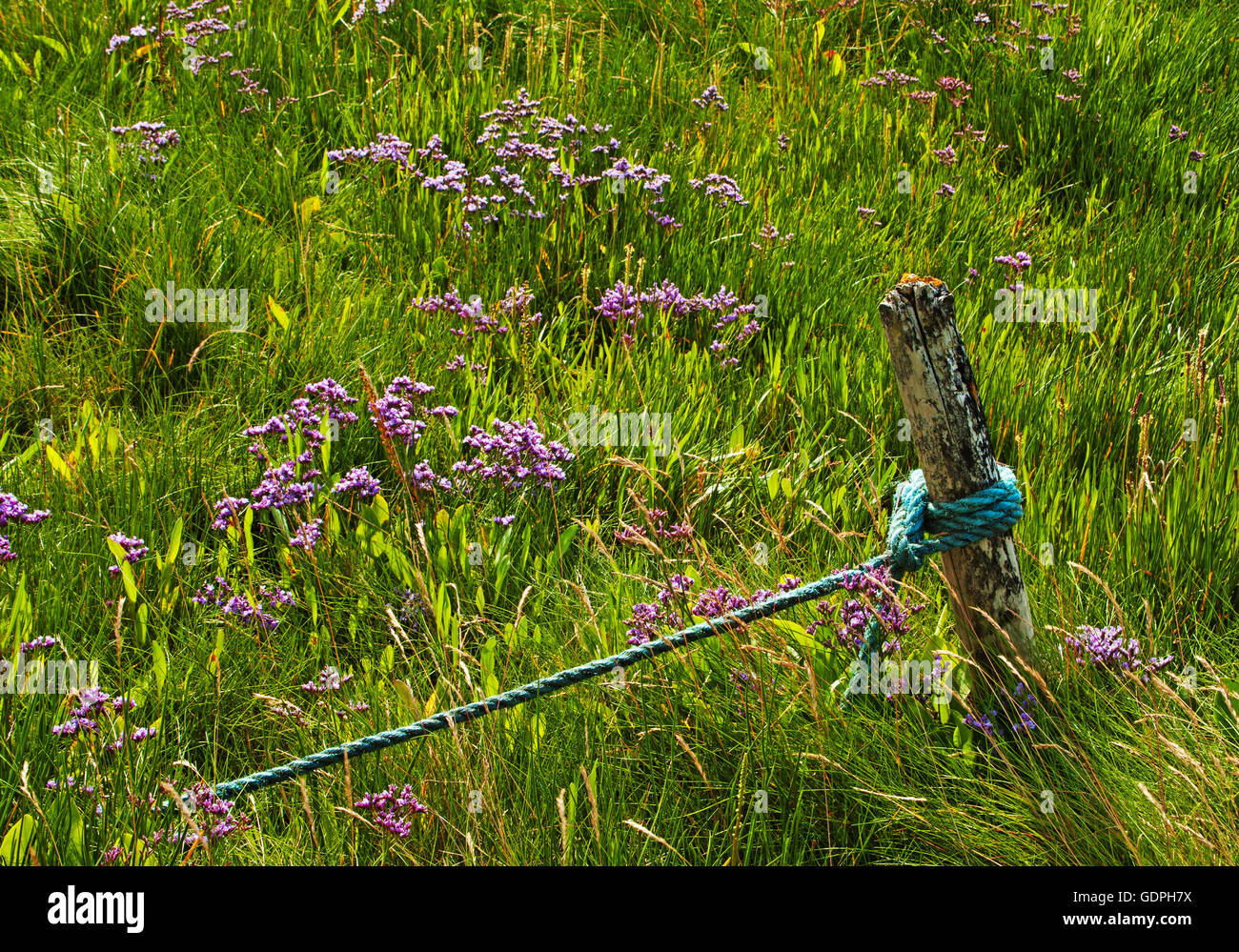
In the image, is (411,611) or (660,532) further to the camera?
(660,532)

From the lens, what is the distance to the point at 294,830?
2385mm

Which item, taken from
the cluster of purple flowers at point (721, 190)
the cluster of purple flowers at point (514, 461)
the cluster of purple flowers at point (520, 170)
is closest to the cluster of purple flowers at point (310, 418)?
the cluster of purple flowers at point (514, 461)

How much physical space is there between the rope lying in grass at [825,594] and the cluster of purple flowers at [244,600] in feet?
2.05

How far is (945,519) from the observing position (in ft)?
7.63

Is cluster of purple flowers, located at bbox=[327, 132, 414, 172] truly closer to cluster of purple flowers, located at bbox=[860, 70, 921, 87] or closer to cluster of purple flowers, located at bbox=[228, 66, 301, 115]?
cluster of purple flowers, located at bbox=[228, 66, 301, 115]

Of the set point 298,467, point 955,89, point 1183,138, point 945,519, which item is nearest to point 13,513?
point 298,467

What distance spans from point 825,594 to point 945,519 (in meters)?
0.33

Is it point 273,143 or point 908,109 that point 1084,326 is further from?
point 273,143

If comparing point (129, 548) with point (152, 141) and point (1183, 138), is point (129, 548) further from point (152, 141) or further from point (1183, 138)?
point (1183, 138)

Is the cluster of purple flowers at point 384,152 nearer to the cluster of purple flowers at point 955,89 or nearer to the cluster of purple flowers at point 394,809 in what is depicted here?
the cluster of purple flowers at point 955,89

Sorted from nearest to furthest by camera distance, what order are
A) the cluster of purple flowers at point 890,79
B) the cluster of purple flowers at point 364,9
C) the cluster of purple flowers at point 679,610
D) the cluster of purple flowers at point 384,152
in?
1. the cluster of purple flowers at point 679,610
2. the cluster of purple flowers at point 384,152
3. the cluster of purple flowers at point 364,9
4. the cluster of purple flowers at point 890,79

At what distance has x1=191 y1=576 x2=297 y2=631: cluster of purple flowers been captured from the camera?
9.31 feet

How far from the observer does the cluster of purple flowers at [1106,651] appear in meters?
2.43

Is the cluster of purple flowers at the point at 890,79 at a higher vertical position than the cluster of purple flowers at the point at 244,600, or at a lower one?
higher
